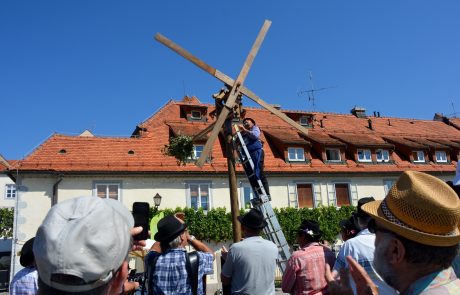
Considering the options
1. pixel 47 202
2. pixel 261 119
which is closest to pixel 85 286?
pixel 47 202

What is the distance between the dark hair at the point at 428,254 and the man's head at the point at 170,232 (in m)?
2.52

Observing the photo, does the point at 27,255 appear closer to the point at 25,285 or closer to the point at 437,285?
the point at 25,285

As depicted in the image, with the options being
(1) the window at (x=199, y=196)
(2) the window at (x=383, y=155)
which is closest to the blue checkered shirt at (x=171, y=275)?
(1) the window at (x=199, y=196)

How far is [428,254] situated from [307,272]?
253cm

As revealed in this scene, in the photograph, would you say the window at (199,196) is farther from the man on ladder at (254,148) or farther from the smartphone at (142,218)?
the smartphone at (142,218)

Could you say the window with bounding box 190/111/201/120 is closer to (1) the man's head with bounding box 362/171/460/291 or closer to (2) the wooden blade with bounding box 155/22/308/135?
(2) the wooden blade with bounding box 155/22/308/135

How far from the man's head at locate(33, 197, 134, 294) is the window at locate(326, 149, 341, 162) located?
24919 mm

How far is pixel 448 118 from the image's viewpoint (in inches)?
1420

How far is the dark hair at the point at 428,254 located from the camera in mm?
1790

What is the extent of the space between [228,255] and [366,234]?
1.53 meters

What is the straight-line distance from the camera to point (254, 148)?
8.01 metres

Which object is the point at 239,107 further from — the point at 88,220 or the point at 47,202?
the point at 47,202

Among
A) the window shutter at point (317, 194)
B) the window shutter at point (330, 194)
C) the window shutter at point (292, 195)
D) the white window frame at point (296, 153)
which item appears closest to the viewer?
the window shutter at point (292, 195)

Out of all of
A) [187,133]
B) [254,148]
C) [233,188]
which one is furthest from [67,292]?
[187,133]
